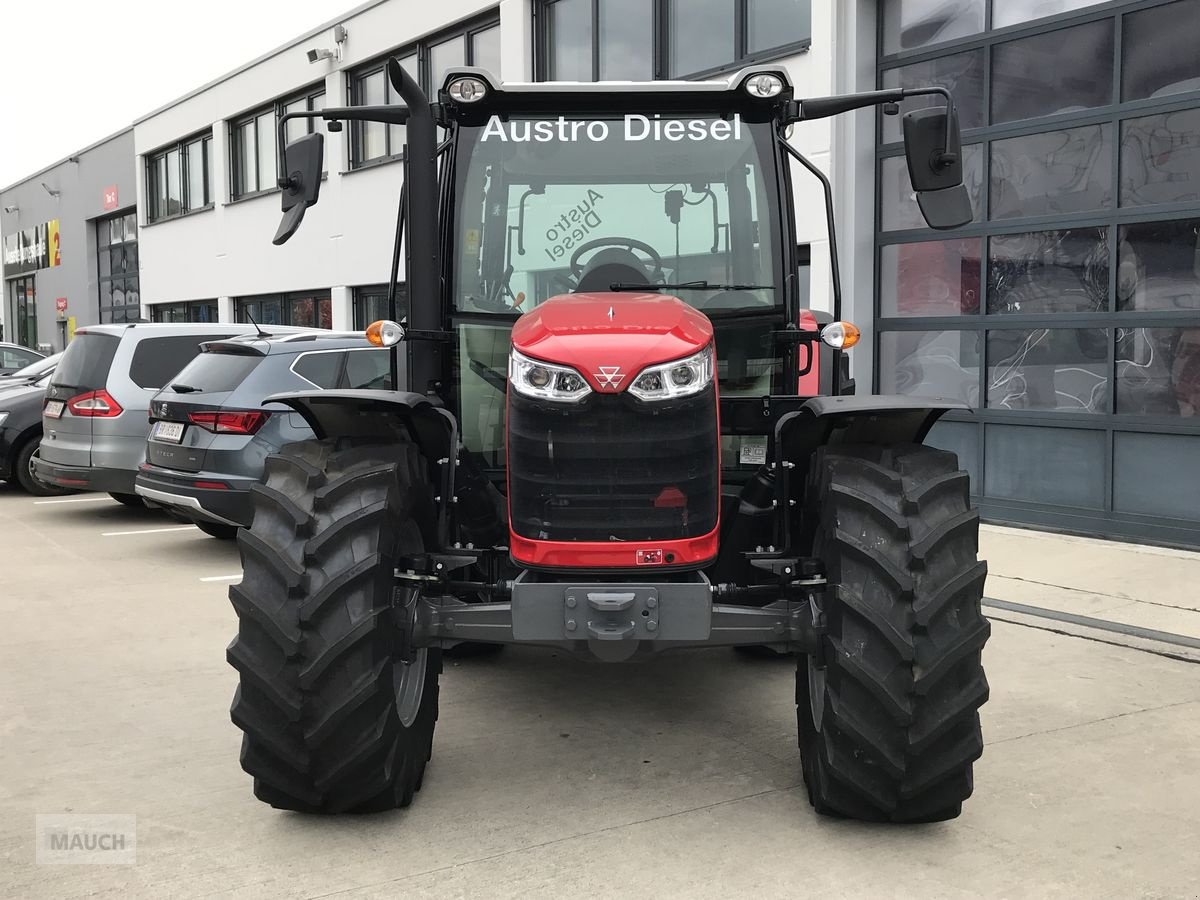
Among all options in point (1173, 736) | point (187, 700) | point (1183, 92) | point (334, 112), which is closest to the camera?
point (334, 112)

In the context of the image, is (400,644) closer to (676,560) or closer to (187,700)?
(676,560)

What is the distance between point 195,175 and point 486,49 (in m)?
11.5

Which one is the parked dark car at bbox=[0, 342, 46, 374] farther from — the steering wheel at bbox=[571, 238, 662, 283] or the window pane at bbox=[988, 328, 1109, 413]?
the steering wheel at bbox=[571, 238, 662, 283]

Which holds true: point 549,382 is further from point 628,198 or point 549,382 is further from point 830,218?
point 830,218

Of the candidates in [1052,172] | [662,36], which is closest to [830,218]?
[1052,172]

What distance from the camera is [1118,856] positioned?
346 centimetres

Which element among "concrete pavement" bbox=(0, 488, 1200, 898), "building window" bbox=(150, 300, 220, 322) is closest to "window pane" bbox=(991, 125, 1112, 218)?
"concrete pavement" bbox=(0, 488, 1200, 898)

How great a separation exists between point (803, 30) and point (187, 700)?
861cm

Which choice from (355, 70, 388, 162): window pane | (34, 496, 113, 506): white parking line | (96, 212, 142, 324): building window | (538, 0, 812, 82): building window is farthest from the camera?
(96, 212, 142, 324): building window

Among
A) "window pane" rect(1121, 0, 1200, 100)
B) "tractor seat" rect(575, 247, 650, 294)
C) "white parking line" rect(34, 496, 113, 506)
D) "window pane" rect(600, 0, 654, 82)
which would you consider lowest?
"white parking line" rect(34, 496, 113, 506)

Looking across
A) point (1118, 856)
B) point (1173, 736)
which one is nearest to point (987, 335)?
point (1173, 736)

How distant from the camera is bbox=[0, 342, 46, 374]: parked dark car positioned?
17.2 m

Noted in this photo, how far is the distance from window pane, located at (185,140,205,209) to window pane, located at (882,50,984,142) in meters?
18.3

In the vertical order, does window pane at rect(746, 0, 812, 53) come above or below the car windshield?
above
